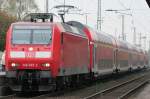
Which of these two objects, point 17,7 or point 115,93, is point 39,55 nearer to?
point 115,93

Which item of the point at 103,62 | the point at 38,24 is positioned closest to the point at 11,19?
the point at 103,62

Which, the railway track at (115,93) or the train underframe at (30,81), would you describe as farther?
the railway track at (115,93)

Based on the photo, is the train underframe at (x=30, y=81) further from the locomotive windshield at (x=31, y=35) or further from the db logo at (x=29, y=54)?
the locomotive windshield at (x=31, y=35)

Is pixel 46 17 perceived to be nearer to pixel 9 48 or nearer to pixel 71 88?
pixel 9 48

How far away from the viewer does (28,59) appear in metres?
20.2

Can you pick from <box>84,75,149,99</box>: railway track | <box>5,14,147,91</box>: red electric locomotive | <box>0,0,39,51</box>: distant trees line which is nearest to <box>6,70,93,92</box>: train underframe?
<box>5,14,147,91</box>: red electric locomotive

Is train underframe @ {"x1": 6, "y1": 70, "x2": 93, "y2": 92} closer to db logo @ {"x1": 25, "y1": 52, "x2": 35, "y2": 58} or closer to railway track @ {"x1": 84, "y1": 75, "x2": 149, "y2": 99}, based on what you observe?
db logo @ {"x1": 25, "y1": 52, "x2": 35, "y2": 58}

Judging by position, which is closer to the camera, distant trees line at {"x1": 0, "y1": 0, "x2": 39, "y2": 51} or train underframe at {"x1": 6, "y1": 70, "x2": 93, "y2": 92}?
train underframe at {"x1": 6, "y1": 70, "x2": 93, "y2": 92}

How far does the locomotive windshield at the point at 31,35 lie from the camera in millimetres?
20656

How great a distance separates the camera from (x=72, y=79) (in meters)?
24.4

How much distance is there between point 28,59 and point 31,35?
1.10 meters

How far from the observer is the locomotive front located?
20188 mm

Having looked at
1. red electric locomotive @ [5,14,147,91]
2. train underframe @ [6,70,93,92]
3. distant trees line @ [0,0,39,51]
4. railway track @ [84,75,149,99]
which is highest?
distant trees line @ [0,0,39,51]

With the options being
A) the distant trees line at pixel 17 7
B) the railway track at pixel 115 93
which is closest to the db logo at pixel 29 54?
the railway track at pixel 115 93
